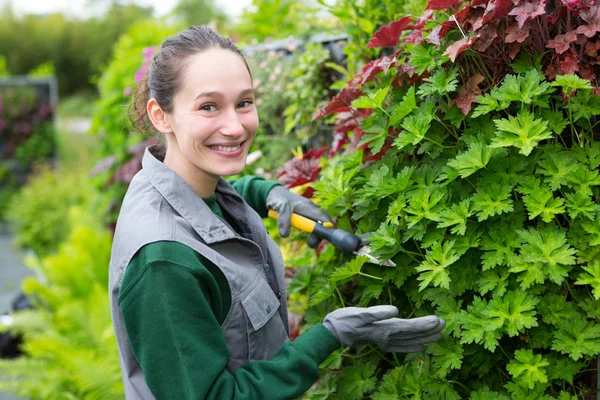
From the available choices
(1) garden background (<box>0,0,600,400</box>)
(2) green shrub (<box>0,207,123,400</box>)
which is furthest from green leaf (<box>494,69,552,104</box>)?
(2) green shrub (<box>0,207,123,400</box>)

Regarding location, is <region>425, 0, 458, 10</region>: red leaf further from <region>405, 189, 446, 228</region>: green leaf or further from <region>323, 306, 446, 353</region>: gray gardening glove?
<region>323, 306, 446, 353</region>: gray gardening glove

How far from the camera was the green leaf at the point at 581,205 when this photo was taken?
5.41 ft

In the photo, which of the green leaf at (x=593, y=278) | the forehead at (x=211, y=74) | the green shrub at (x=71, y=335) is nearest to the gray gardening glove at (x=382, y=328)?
the green leaf at (x=593, y=278)

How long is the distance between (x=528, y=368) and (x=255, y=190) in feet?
4.10

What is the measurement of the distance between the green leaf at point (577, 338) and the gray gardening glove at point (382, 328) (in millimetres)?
288

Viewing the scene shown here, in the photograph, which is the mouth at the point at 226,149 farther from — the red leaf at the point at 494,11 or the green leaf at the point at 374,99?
the red leaf at the point at 494,11

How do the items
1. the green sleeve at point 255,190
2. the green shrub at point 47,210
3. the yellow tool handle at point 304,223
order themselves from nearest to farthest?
the yellow tool handle at point 304,223 < the green sleeve at point 255,190 < the green shrub at point 47,210

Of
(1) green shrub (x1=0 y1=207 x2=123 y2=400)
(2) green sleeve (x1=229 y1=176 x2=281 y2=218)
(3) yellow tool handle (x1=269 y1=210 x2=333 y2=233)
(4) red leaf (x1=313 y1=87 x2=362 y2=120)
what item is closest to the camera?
(4) red leaf (x1=313 y1=87 x2=362 y2=120)

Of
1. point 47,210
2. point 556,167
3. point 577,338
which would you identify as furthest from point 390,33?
point 47,210

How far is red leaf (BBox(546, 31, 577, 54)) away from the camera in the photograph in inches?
66.9

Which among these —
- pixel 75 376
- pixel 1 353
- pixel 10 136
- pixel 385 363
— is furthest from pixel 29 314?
pixel 10 136

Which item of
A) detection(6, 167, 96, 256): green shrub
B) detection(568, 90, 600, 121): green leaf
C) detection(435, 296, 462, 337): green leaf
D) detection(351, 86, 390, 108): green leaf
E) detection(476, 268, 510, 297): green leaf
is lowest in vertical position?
detection(6, 167, 96, 256): green shrub

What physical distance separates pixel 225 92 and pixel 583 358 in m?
1.19

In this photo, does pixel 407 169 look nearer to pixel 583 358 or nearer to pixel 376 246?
pixel 376 246
